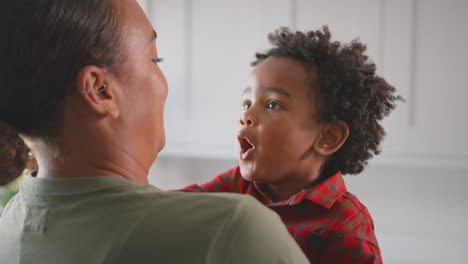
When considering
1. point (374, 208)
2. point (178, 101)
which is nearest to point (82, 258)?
point (178, 101)

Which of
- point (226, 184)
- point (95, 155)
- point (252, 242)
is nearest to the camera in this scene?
point (252, 242)

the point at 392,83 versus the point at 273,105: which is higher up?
the point at 273,105

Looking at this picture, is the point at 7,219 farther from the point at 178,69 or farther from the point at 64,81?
the point at 178,69

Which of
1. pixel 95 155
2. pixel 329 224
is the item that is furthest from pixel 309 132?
pixel 95 155

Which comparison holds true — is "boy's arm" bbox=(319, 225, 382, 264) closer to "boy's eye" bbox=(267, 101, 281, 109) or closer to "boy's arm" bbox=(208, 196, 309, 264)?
"boy's eye" bbox=(267, 101, 281, 109)

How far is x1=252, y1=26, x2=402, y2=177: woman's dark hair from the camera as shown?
43.0 inches

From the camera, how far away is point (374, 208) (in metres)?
2.46

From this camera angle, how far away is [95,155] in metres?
0.61

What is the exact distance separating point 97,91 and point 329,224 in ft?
1.81

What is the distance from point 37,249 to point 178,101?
185 centimetres

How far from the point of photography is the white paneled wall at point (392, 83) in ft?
6.33

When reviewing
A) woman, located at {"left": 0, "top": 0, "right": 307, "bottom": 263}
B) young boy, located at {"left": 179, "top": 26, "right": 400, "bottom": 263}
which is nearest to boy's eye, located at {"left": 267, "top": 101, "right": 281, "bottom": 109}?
young boy, located at {"left": 179, "top": 26, "right": 400, "bottom": 263}

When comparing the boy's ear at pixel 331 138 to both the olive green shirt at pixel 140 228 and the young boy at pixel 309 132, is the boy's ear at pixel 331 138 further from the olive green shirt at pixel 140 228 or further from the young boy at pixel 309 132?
the olive green shirt at pixel 140 228

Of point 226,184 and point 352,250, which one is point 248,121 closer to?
point 226,184
